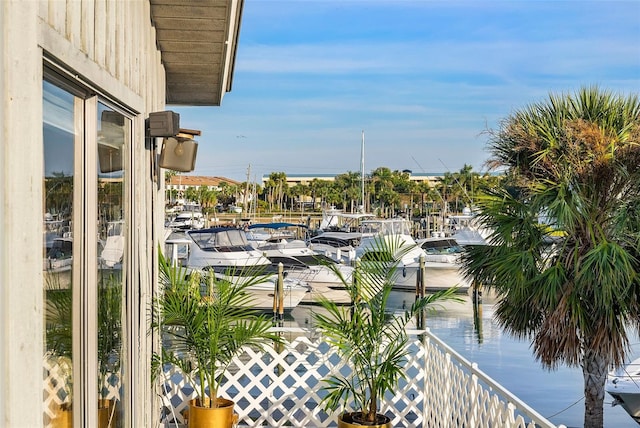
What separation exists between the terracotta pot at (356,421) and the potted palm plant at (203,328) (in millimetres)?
716

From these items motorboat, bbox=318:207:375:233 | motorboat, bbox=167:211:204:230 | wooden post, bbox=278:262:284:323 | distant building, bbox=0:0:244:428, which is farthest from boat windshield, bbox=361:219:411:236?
distant building, bbox=0:0:244:428

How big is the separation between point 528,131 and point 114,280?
5.57m

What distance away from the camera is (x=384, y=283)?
5016 mm

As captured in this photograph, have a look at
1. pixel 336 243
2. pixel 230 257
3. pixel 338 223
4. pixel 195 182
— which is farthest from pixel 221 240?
pixel 195 182

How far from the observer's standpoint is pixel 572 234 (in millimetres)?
7230

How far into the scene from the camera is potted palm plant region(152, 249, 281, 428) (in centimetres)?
465

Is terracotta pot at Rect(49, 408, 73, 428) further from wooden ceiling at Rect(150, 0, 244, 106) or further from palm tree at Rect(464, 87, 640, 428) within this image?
palm tree at Rect(464, 87, 640, 428)

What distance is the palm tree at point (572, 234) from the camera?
22.4 feet

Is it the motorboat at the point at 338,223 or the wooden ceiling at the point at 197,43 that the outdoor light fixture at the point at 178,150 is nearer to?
the wooden ceiling at the point at 197,43

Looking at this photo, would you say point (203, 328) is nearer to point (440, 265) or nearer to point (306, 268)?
point (306, 268)

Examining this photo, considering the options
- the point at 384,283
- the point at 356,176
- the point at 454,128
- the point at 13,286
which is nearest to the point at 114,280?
the point at 13,286

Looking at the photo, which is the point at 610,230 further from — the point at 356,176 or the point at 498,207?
the point at 356,176

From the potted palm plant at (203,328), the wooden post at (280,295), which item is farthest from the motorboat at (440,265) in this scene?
the potted palm plant at (203,328)

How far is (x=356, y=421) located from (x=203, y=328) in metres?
1.18
